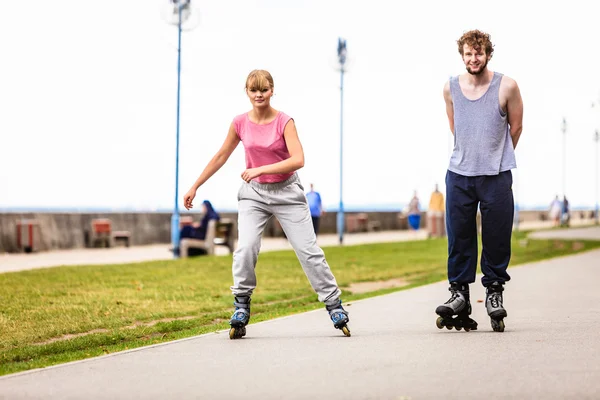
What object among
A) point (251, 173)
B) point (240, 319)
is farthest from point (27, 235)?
point (251, 173)

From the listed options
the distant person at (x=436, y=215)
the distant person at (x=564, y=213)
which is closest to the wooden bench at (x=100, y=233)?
the distant person at (x=436, y=215)

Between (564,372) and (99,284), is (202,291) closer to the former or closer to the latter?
(99,284)

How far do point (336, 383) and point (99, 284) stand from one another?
9505 millimetres

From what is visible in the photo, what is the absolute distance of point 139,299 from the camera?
1199 centimetres

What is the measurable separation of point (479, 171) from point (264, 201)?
1569mm

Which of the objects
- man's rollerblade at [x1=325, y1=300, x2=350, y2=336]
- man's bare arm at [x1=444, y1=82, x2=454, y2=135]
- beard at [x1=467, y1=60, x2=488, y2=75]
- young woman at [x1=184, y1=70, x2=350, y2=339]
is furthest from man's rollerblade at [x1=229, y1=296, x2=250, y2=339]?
beard at [x1=467, y1=60, x2=488, y2=75]

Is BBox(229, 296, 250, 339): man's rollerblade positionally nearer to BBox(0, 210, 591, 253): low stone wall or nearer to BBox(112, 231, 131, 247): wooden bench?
BBox(0, 210, 591, 253): low stone wall

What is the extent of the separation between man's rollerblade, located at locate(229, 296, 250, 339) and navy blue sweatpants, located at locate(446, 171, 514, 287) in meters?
1.56

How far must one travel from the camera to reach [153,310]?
10.7 m

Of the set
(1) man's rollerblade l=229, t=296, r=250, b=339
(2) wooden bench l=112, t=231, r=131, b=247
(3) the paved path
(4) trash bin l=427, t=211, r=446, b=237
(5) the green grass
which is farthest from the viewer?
(4) trash bin l=427, t=211, r=446, b=237

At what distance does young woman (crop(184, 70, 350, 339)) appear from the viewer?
7.17 meters

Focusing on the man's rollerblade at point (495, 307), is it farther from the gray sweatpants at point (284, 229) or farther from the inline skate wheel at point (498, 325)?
the gray sweatpants at point (284, 229)

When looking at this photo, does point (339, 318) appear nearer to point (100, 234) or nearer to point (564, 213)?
point (100, 234)

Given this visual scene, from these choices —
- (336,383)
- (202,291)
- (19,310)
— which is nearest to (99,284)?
(202,291)
